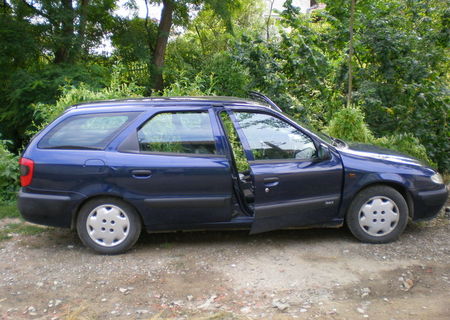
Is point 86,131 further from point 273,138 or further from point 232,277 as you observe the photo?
point 232,277

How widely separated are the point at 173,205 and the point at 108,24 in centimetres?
889

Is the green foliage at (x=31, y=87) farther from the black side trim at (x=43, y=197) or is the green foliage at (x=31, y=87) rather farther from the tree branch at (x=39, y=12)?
the black side trim at (x=43, y=197)

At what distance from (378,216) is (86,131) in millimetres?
3116

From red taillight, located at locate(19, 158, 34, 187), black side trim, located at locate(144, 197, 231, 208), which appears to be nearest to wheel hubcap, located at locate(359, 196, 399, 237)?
black side trim, located at locate(144, 197, 231, 208)

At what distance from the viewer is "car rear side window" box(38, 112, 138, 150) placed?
4699 millimetres

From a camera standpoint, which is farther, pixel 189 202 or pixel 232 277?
pixel 189 202

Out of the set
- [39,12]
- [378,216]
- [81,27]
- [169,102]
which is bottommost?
[378,216]

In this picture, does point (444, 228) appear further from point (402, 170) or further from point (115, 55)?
point (115, 55)

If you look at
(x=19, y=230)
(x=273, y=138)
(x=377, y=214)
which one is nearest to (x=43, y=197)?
(x=19, y=230)

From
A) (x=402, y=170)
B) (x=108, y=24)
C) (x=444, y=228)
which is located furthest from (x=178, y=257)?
(x=108, y=24)

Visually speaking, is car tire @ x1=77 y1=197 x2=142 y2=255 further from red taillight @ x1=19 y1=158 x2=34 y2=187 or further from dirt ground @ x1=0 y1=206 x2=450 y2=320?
red taillight @ x1=19 y1=158 x2=34 y2=187

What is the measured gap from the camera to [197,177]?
4.64m

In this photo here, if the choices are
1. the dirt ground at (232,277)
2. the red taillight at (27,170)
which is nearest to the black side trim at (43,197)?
the red taillight at (27,170)

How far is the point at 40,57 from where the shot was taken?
1079cm
